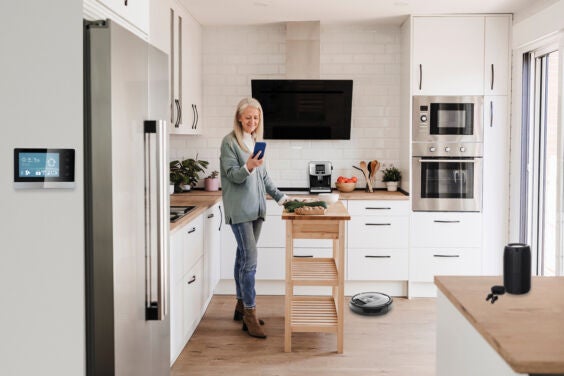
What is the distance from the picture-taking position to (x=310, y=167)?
5559 mm

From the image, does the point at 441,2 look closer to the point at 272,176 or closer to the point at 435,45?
the point at 435,45

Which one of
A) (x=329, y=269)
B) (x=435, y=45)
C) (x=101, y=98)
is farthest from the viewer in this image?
(x=435, y=45)

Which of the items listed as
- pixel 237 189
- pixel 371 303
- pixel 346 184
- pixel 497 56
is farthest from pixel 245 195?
pixel 497 56

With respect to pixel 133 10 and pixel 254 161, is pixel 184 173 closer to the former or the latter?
pixel 254 161

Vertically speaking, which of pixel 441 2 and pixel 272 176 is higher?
pixel 441 2

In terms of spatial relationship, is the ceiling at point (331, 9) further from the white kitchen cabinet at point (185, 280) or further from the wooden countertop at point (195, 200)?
the white kitchen cabinet at point (185, 280)

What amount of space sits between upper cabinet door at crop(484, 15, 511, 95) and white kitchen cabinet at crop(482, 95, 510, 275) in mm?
97

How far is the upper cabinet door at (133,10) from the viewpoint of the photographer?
2209 mm

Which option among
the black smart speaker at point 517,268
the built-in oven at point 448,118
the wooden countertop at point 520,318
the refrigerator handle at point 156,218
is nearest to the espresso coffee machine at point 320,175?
the built-in oven at point 448,118

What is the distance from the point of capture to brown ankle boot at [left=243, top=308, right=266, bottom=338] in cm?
404

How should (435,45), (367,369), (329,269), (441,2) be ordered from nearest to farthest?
(367,369) < (329,269) < (441,2) < (435,45)

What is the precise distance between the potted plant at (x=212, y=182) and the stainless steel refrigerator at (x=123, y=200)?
3.02 metres
